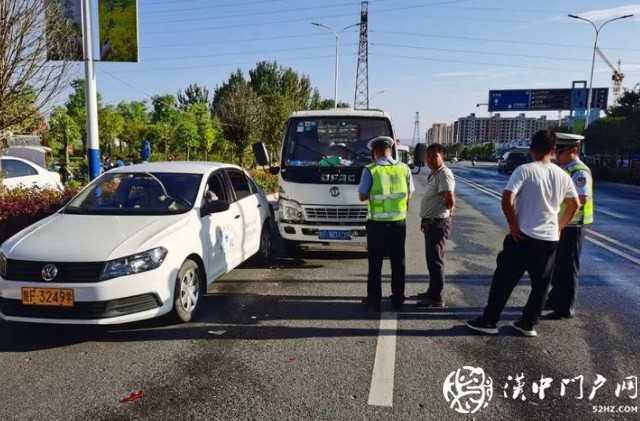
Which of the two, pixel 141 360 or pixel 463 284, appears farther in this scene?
pixel 463 284

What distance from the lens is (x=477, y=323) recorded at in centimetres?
473

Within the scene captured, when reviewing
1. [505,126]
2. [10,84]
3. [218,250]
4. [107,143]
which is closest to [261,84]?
[107,143]

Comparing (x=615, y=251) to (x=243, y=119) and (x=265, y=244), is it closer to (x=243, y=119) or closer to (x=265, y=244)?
(x=265, y=244)

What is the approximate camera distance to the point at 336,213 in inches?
277

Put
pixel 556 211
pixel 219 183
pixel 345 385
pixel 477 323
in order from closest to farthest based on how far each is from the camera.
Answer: pixel 345 385, pixel 556 211, pixel 477 323, pixel 219 183

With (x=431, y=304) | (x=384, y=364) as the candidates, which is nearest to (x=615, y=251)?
(x=431, y=304)

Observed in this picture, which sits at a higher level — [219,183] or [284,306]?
[219,183]

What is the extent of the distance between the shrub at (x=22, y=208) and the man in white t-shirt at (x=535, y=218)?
19.8 feet

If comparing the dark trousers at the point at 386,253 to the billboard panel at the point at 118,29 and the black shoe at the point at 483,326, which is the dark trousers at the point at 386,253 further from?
the billboard panel at the point at 118,29

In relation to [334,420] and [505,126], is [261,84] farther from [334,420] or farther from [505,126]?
[505,126]

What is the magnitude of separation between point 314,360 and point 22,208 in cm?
595

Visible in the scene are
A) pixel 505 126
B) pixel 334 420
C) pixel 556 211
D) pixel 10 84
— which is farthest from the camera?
pixel 505 126

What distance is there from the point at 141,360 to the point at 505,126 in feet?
593

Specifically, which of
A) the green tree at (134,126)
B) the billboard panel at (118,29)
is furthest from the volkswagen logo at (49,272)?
the green tree at (134,126)
